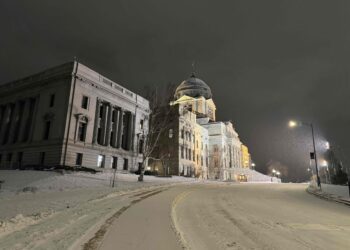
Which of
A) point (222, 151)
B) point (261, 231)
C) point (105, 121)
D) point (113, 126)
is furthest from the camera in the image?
point (222, 151)

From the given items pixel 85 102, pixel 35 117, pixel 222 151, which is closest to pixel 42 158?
pixel 35 117

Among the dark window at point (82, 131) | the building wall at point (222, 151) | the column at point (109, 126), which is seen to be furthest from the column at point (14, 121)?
the building wall at point (222, 151)

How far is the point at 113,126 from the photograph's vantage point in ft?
169

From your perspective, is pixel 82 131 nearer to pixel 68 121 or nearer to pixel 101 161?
pixel 68 121

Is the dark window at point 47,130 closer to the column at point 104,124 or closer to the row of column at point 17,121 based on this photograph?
the row of column at point 17,121

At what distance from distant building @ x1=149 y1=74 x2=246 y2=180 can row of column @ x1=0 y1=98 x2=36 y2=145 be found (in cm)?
2427

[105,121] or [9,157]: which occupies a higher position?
[105,121]

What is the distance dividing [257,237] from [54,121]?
136 ft

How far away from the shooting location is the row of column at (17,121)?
47281 mm

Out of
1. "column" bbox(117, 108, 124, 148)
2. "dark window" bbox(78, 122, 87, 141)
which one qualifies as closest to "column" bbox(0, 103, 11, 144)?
"dark window" bbox(78, 122, 87, 141)

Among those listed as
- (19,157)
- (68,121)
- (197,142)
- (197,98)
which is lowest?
(19,157)

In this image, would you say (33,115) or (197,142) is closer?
(33,115)

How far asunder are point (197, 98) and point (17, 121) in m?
68.1

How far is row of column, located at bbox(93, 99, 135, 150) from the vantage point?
47781 mm
